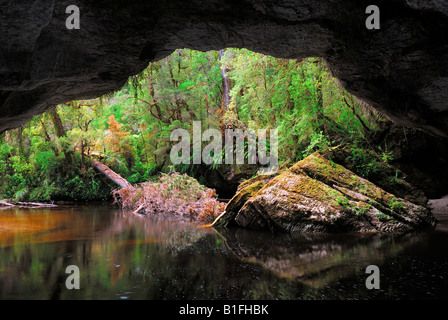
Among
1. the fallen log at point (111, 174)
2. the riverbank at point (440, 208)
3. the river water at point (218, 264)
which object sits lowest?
the river water at point (218, 264)

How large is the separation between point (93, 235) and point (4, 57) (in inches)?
180

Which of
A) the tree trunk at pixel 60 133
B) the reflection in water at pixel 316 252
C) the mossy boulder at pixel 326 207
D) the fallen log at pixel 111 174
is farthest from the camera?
the tree trunk at pixel 60 133

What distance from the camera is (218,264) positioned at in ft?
14.9

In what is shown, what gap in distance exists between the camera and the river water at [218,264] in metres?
3.38

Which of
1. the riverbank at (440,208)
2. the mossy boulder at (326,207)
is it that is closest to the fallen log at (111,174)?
the mossy boulder at (326,207)

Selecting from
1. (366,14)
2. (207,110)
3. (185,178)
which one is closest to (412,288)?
(366,14)

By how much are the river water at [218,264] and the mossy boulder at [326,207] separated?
50 centimetres

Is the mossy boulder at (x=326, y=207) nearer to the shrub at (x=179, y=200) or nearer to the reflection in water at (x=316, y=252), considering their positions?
the reflection in water at (x=316, y=252)

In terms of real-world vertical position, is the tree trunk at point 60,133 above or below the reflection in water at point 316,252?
above

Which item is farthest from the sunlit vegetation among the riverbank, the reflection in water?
the reflection in water

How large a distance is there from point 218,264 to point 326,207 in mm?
3676

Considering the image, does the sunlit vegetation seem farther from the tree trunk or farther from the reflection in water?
the reflection in water

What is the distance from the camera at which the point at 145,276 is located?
396 centimetres
